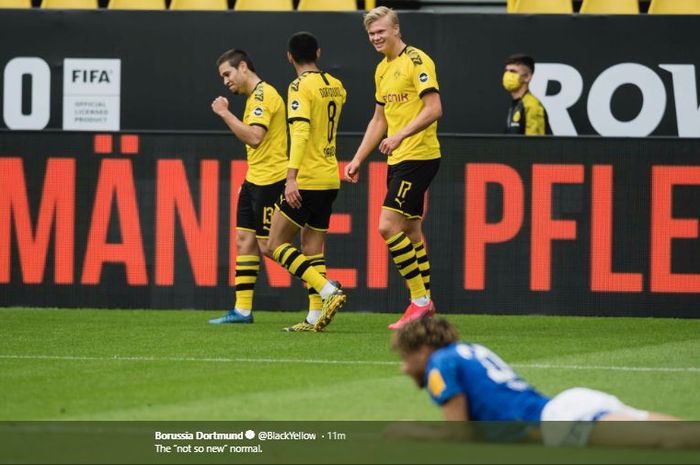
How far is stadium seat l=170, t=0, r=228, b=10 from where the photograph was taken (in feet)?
54.1

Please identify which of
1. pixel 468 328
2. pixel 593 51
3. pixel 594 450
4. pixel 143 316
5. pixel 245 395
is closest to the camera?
pixel 594 450

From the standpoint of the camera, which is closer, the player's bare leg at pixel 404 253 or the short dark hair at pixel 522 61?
the player's bare leg at pixel 404 253

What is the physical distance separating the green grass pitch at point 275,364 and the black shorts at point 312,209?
898 mm

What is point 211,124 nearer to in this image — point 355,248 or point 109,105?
point 109,105

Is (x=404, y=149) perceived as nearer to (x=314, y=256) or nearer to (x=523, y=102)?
(x=314, y=256)

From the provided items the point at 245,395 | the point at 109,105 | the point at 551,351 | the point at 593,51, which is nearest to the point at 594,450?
the point at 245,395

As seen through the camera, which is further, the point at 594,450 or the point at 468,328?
the point at 468,328

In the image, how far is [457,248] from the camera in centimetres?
1319

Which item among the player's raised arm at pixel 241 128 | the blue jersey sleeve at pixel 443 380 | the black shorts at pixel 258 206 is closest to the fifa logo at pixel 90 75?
the black shorts at pixel 258 206

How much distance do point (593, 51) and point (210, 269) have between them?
190 inches

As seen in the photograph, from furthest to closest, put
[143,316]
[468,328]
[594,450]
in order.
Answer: [143,316]
[468,328]
[594,450]

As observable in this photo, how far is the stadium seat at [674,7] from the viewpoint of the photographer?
15641 millimetres

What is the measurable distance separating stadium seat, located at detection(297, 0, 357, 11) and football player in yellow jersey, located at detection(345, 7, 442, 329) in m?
4.94

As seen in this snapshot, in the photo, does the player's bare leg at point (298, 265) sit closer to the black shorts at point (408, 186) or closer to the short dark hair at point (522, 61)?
the black shorts at point (408, 186)
